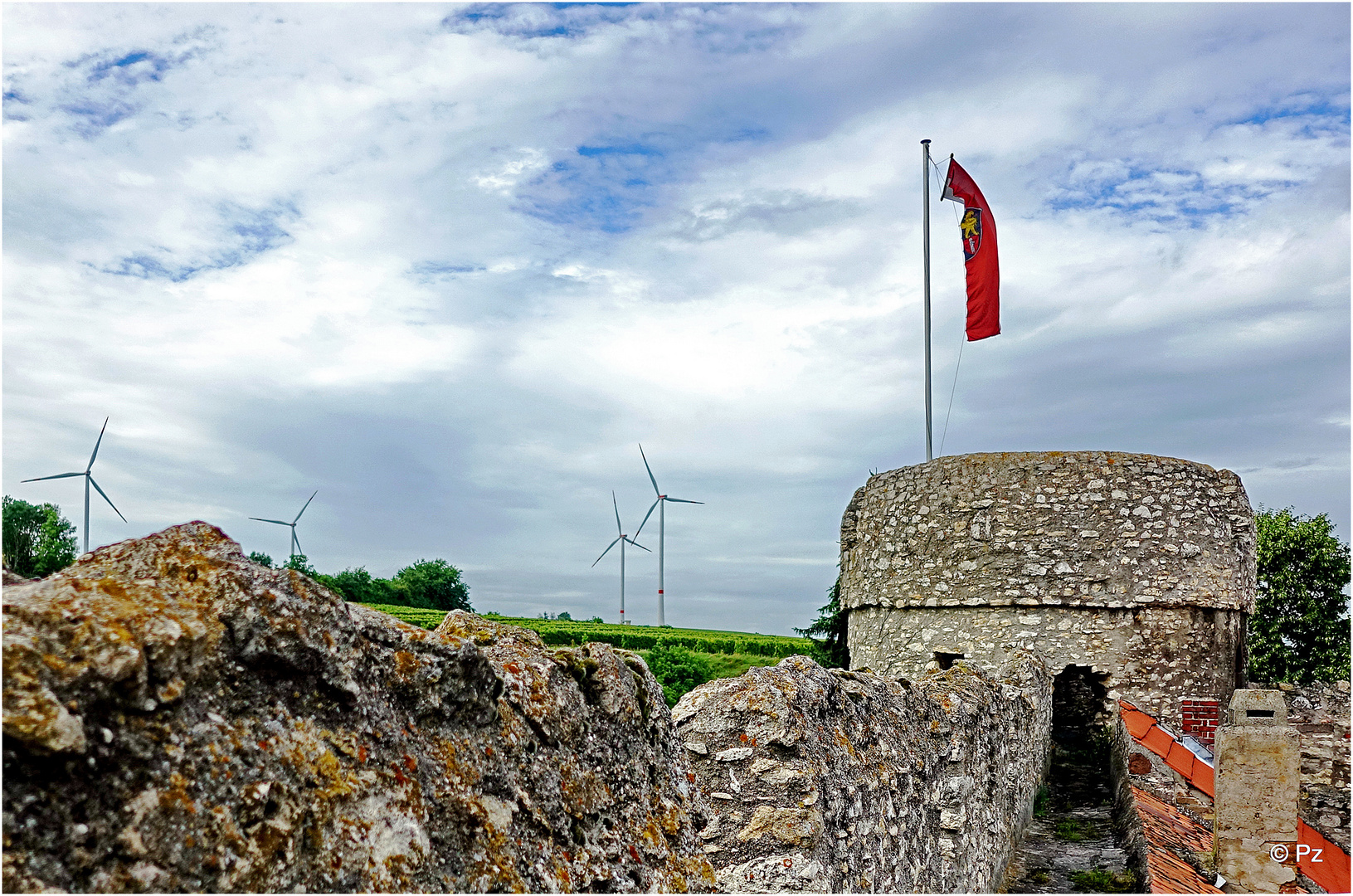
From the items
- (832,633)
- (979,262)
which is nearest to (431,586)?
(832,633)

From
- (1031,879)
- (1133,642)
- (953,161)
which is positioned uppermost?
(953,161)

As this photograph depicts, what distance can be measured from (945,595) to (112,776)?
45.9ft

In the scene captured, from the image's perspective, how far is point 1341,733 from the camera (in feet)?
44.4

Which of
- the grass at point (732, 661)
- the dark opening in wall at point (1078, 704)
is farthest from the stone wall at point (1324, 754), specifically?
the grass at point (732, 661)

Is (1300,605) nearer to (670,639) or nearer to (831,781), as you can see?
(670,639)

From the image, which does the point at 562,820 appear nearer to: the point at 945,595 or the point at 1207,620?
the point at 945,595

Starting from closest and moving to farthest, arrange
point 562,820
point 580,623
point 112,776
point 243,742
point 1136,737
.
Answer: point 112,776 < point 243,742 < point 562,820 < point 1136,737 < point 580,623

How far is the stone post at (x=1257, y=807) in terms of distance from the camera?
28.6ft

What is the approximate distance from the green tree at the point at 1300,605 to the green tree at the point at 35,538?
43.5 meters

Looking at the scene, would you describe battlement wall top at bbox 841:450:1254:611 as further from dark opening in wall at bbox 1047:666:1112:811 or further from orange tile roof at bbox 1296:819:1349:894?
orange tile roof at bbox 1296:819:1349:894

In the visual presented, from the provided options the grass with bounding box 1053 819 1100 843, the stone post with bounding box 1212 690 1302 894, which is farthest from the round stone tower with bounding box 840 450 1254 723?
the stone post with bounding box 1212 690 1302 894

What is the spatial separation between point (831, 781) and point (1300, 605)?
2837cm

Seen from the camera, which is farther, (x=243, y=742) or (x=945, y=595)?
(x=945, y=595)

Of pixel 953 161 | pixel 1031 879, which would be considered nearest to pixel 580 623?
pixel 953 161
